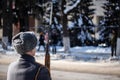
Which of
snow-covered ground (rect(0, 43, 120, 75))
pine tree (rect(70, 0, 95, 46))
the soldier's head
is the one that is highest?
the soldier's head

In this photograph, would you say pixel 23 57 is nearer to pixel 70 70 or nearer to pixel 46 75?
pixel 46 75

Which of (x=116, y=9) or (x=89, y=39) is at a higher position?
(x=116, y=9)

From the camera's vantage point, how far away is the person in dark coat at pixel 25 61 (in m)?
3.35

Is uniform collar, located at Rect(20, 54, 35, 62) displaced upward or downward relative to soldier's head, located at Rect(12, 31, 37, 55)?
downward

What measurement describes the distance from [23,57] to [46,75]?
265mm

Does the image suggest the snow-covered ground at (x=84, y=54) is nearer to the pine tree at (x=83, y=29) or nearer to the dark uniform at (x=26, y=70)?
the pine tree at (x=83, y=29)

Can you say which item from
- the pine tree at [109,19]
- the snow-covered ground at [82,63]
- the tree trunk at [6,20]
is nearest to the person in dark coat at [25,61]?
the snow-covered ground at [82,63]

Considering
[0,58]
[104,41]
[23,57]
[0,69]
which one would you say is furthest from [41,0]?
[23,57]

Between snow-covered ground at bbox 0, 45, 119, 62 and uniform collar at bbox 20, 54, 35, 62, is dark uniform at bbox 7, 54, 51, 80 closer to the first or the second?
uniform collar at bbox 20, 54, 35, 62

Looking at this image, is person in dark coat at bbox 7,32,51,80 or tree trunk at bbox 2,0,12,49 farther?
tree trunk at bbox 2,0,12,49

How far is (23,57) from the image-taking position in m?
3.42

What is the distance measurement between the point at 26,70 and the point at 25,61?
8 centimetres

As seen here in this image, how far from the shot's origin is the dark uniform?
3314 millimetres

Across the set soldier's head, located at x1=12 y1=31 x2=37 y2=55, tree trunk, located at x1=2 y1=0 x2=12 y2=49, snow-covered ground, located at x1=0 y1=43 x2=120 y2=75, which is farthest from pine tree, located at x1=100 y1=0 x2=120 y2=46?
soldier's head, located at x1=12 y1=31 x2=37 y2=55
